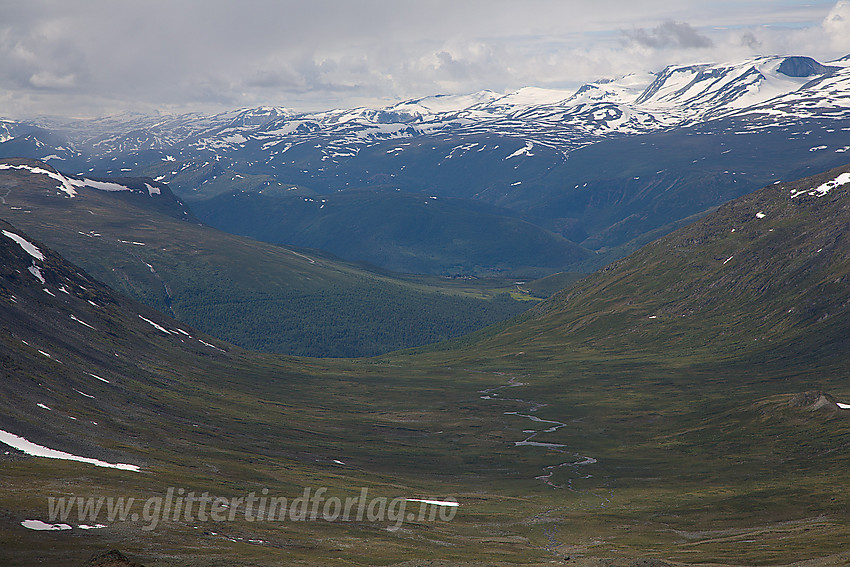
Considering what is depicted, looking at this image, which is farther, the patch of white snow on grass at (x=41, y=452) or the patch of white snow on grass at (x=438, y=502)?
the patch of white snow on grass at (x=438, y=502)

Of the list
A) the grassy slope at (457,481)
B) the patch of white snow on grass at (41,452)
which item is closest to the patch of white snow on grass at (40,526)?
the grassy slope at (457,481)

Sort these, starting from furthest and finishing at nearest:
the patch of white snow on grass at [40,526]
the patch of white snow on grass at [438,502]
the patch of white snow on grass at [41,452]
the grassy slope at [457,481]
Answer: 1. the patch of white snow on grass at [438,502]
2. the patch of white snow on grass at [41,452]
3. the grassy slope at [457,481]
4. the patch of white snow on grass at [40,526]

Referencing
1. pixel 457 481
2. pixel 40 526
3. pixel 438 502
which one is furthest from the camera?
pixel 457 481

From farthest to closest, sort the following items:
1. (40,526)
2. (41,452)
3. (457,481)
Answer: (457,481)
(41,452)
(40,526)

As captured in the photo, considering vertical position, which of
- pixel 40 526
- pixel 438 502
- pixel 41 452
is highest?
pixel 438 502

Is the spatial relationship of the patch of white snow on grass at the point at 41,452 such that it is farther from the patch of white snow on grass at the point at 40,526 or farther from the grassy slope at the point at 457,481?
the patch of white snow on grass at the point at 40,526

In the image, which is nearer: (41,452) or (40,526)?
(40,526)

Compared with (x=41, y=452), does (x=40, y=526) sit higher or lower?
lower

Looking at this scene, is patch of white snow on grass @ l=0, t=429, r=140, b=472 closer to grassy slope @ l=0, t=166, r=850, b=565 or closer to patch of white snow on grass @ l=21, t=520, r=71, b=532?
grassy slope @ l=0, t=166, r=850, b=565

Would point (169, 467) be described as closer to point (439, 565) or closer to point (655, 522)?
point (439, 565)

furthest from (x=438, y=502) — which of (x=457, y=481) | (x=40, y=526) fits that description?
(x=40, y=526)

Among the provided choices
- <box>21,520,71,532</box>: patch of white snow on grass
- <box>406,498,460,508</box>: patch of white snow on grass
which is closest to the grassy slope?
<box>21,520,71,532</box>: patch of white snow on grass

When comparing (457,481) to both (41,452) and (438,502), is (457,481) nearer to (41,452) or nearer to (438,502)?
(438,502)

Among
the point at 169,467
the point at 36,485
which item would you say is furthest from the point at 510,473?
the point at 36,485
